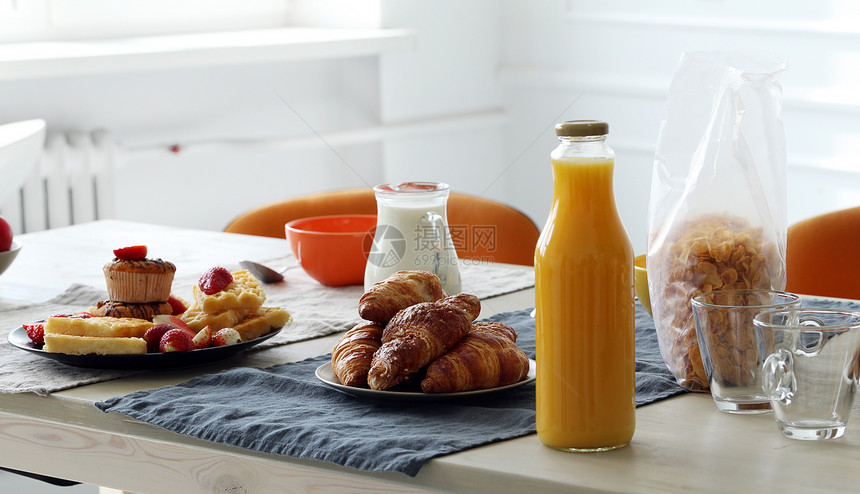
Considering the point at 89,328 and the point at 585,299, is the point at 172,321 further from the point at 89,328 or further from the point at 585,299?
the point at 585,299

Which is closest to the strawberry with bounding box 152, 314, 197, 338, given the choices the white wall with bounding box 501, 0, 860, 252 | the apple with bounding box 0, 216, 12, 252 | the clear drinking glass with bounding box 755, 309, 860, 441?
the apple with bounding box 0, 216, 12, 252

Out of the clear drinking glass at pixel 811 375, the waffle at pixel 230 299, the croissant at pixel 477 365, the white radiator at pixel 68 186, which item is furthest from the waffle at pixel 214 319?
the white radiator at pixel 68 186

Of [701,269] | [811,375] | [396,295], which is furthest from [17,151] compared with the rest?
[811,375]

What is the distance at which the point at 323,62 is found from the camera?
3154 millimetres

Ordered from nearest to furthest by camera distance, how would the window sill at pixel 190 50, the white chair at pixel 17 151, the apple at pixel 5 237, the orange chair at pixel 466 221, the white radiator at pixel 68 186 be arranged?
the apple at pixel 5 237 → the orange chair at pixel 466 221 → the white chair at pixel 17 151 → the window sill at pixel 190 50 → the white radiator at pixel 68 186

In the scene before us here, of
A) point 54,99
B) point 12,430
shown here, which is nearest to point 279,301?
point 12,430

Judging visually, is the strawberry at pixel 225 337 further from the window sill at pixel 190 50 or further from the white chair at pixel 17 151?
the window sill at pixel 190 50

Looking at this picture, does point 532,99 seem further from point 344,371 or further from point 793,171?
point 344,371

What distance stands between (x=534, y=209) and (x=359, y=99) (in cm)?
69

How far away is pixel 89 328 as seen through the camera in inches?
38.4

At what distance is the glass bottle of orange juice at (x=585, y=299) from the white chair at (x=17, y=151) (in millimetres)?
1293

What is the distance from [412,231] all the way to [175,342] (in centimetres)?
26

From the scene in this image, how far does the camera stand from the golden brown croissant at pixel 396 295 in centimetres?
88

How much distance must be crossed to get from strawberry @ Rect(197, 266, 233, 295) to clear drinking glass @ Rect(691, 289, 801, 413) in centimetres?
45
